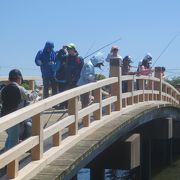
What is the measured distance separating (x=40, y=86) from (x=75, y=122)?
24.4ft

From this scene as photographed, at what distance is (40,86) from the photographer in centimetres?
1595

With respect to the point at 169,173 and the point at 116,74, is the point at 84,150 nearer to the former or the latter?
the point at 116,74

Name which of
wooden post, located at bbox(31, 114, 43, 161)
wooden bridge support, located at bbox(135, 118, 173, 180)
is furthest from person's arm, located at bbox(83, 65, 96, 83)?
wooden bridge support, located at bbox(135, 118, 173, 180)

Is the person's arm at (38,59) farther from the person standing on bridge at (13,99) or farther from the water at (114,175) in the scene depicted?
the water at (114,175)

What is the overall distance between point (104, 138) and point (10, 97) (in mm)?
2467

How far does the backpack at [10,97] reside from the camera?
7.37m

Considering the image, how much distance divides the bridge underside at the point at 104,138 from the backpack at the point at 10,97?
936mm

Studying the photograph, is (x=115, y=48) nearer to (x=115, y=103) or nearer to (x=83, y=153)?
(x=115, y=103)

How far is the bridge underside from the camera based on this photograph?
24.1 feet

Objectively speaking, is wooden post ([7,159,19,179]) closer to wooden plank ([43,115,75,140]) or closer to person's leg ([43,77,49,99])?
wooden plank ([43,115,75,140])

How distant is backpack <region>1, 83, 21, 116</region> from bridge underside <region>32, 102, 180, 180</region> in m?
0.94

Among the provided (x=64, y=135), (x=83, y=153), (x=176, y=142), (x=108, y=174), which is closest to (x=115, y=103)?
(x=64, y=135)

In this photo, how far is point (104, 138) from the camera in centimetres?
936

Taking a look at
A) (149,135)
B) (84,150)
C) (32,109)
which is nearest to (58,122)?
(84,150)
